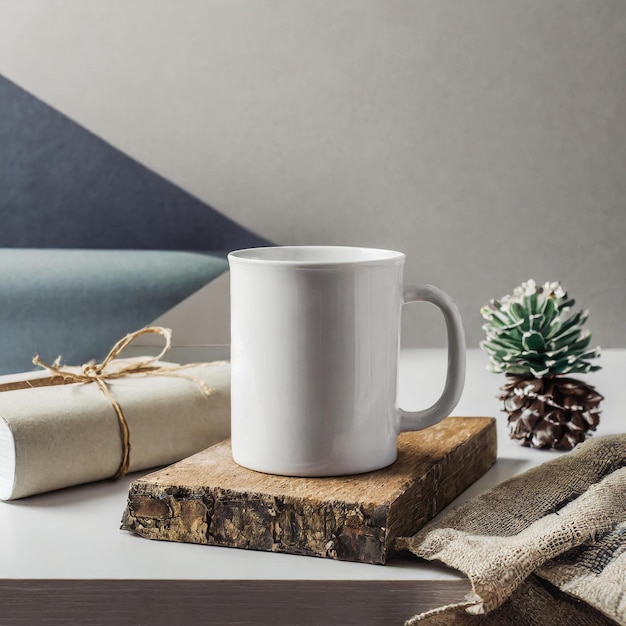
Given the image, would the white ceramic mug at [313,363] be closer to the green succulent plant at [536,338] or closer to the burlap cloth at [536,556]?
the burlap cloth at [536,556]

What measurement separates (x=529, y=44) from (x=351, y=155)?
0.38 meters

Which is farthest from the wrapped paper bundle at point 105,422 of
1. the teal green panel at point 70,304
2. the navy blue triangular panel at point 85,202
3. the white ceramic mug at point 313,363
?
the navy blue triangular panel at point 85,202

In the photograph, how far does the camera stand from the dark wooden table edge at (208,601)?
0.40 meters

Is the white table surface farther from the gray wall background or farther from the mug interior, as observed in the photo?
the gray wall background

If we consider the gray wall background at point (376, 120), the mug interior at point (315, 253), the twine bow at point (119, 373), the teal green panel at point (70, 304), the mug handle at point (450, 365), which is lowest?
the teal green panel at point (70, 304)

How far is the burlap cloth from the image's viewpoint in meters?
0.38

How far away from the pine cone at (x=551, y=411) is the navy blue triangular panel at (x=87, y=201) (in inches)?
35.5

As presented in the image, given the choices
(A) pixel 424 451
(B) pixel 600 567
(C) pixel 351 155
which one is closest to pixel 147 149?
(C) pixel 351 155

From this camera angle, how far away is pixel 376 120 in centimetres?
150

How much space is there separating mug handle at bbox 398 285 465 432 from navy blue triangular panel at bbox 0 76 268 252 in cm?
103

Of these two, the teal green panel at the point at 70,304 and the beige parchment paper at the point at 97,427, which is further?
the teal green panel at the point at 70,304

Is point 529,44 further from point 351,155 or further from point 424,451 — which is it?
point 424,451

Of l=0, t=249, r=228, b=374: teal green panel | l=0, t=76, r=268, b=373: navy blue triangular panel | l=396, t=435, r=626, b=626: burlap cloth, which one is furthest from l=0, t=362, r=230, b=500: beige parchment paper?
l=0, t=76, r=268, b=373: navy blue triangular panel

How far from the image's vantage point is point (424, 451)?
53 centimetres
